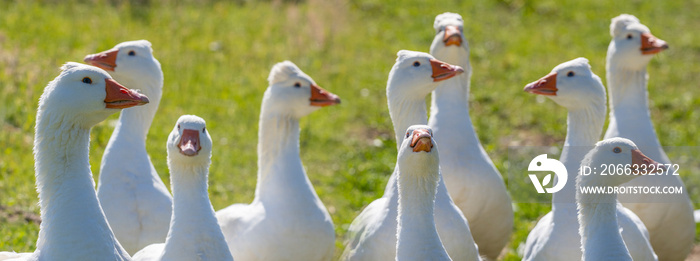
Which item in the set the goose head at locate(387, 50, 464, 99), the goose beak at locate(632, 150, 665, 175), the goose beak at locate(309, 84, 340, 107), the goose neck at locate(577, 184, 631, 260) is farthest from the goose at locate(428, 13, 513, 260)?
the goose beak at locate(632, 150, 665, 175)

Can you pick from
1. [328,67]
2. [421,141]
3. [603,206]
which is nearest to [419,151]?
[421,141]

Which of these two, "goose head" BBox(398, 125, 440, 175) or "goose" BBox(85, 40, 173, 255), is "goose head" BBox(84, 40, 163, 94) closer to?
"goose" BBox(85, 40, 173, 255)

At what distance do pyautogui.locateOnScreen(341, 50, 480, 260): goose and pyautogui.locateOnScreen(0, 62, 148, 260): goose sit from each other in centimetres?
197

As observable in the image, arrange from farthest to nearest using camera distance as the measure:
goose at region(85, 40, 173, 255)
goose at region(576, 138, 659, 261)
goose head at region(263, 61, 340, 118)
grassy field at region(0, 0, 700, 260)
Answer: grassy field at region(0, 0, 700, 260) → goose head at region(263, 61, 340, 118) → goose at region(85, 40, 173, 255) → goose at region(576, 138, 659, 261)

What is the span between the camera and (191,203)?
6320mm

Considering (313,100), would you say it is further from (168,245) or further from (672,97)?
(672,97)

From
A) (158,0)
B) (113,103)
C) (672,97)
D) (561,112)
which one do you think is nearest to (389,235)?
(113,103)

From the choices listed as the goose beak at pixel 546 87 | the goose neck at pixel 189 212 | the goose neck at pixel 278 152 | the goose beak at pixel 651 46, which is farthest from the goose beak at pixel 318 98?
the goose beak at pixel 651 46

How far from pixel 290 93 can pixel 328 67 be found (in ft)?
23.1

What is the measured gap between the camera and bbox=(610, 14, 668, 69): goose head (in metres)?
8.72

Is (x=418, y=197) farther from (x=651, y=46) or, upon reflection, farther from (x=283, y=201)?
(x=651, y=46)

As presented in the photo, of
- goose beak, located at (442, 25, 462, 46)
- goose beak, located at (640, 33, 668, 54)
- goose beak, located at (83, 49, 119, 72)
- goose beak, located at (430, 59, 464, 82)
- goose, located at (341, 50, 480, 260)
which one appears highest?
goose beak, located at (442, 25, 462, 46)

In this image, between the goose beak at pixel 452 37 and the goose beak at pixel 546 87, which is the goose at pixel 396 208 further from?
the goose beak at pixel 452 37

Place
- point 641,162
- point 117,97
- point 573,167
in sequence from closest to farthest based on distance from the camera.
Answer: point 117,97, point 641,162, point 573,167
